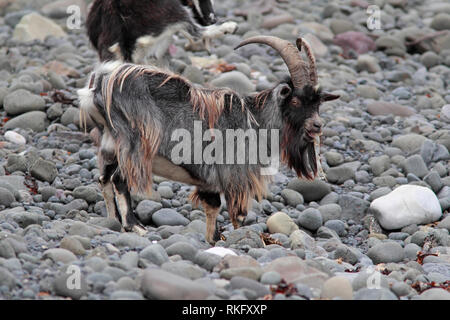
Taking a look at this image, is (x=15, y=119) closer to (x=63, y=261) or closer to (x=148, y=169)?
(x=148, y=169)

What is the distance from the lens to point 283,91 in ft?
24.9

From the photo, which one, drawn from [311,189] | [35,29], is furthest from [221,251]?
[35,29]

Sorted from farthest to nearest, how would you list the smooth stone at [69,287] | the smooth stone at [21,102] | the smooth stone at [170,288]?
the smooth stone at [21,102]
the smooth stone at [69,287]
the smooth stone at [170,288]

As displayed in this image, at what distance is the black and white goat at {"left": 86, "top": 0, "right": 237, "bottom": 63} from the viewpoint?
339 inches

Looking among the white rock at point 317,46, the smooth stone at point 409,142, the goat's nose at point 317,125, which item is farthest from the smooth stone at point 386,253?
the white rock at point 317,46

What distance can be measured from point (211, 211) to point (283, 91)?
54.1 inches

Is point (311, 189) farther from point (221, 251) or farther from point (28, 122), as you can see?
point (28, 122)

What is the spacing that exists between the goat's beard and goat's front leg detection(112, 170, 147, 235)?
5.45 feet

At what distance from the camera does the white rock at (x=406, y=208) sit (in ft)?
28.7

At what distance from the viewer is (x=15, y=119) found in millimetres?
10383

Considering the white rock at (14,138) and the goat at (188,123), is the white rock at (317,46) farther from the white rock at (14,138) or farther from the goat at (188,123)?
the goat at (188,123)

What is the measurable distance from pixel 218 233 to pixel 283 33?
7196 mm

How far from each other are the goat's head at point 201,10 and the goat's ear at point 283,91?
6.36ft

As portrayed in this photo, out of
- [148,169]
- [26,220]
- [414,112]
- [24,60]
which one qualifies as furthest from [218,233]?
[24,60]
